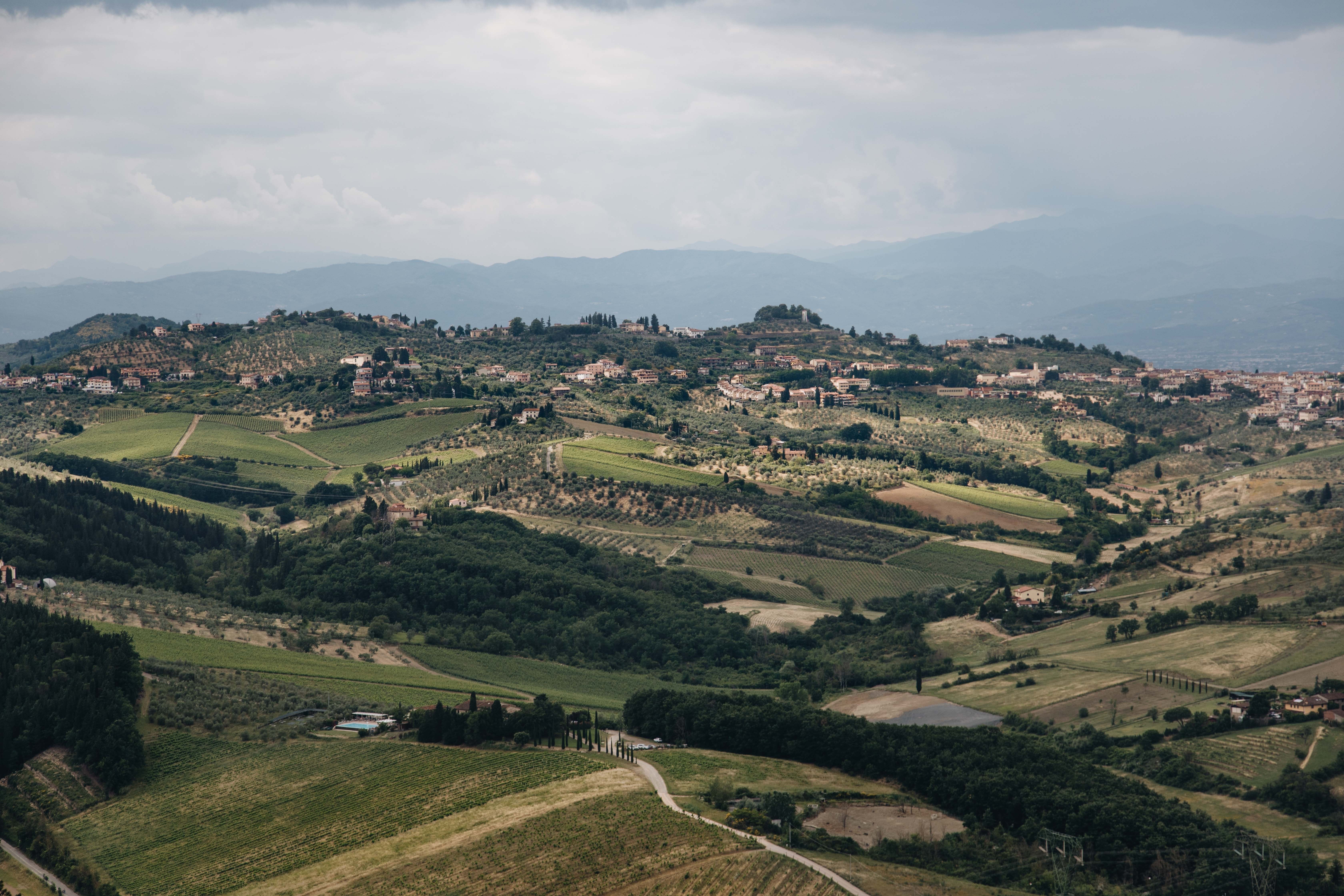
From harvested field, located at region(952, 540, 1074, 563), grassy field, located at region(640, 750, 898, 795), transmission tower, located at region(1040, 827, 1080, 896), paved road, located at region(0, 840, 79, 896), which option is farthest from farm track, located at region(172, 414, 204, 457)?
transmission tower, located at region(1040, 827, 1080, 896)

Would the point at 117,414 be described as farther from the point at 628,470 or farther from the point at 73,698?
the point at 73,698

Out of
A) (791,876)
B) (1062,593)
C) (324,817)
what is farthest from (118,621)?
(1062,593)

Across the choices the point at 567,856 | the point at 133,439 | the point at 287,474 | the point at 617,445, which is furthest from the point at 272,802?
the point at 133,439

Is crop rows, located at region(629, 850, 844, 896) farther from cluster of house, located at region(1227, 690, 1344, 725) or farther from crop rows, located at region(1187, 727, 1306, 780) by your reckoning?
cluster of house, located at region(1227, 690, 1344, 725)

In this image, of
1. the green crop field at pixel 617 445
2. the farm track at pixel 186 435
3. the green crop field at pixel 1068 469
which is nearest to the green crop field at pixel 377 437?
the farm track at pixel 186 435

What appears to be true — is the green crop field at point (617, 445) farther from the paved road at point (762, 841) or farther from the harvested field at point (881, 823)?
the harvested field at point (881, 823)
